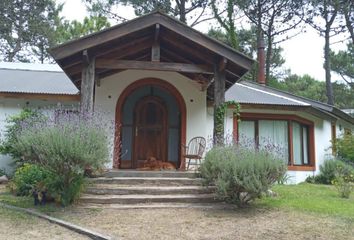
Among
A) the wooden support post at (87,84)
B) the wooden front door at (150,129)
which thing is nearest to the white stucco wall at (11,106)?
the wooden front door at (150,129)

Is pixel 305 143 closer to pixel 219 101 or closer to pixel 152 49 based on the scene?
pixel 219 101

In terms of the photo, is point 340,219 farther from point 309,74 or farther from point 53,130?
point 309,74

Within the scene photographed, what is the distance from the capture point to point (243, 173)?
265 inches

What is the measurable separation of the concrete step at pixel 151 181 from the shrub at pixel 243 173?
1.00 meters

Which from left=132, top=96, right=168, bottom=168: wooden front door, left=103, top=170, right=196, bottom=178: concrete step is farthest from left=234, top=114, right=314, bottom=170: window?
left=103, top=170, right=196, bottom=178: concrete step

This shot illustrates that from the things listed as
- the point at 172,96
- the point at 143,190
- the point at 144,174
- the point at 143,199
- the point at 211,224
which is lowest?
the point at 211,224

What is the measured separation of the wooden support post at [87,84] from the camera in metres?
8.51

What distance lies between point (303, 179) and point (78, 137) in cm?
919

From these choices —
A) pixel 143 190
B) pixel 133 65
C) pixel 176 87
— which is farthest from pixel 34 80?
pixel 143 190

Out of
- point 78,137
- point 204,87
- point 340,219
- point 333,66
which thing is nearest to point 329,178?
point 204,87

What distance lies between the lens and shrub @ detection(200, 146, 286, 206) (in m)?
6.67

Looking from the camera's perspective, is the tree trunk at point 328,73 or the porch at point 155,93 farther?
the tree trunk at point 328,73

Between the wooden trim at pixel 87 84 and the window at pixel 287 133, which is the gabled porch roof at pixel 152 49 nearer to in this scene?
the wooden trim at pixel 87 84

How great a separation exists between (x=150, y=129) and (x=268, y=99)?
4.57 metres
